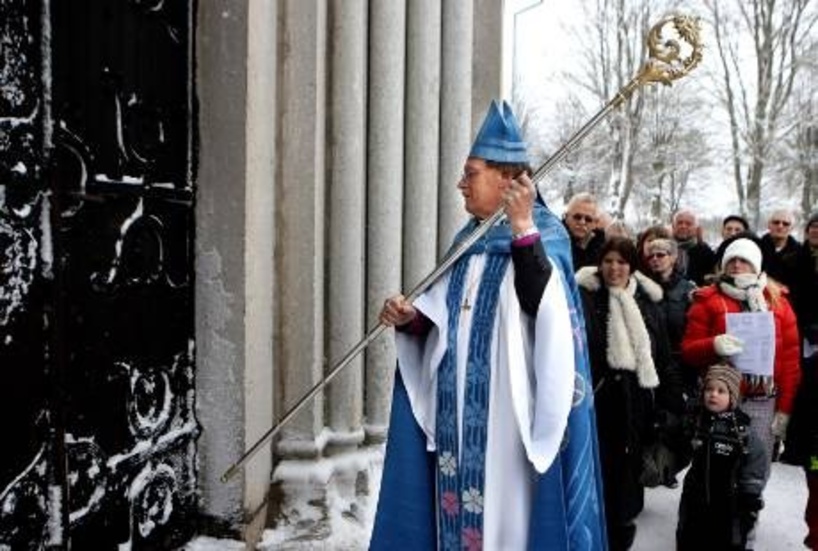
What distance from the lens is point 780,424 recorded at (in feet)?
12.1

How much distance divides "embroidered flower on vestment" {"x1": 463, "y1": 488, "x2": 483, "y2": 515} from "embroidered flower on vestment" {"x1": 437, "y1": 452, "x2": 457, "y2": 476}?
7cm

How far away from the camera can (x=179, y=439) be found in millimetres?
2658

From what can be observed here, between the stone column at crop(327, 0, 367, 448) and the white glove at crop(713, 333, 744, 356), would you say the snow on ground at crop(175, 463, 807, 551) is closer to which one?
the white glove at crop(713, 333, 744, 356)

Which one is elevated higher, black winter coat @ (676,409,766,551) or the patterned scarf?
the patterned scarf

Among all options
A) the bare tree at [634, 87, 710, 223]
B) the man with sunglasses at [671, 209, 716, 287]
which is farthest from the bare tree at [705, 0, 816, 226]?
the man with sunglasses at [671, 209, 716, 287]

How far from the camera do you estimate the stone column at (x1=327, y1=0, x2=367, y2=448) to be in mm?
3102

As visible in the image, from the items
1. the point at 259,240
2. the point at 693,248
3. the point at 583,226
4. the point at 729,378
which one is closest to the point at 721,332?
the point at 729,378

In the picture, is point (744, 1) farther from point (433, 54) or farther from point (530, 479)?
point (530, 479)

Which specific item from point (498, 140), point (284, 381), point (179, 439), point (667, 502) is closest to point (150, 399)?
point (179, 439)

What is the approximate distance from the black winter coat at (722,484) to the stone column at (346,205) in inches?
56.9

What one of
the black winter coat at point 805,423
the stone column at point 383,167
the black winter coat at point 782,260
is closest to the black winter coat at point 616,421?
the black winter coat at point 805,423

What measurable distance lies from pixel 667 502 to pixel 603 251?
5.79 feet

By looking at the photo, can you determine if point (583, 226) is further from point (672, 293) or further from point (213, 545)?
point (213, 545)

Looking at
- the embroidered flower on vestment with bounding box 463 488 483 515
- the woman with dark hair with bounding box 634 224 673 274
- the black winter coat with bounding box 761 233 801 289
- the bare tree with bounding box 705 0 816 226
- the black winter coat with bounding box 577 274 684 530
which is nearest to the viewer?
the embroidered flower on vestment with bounding box 463 488 483 515
